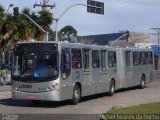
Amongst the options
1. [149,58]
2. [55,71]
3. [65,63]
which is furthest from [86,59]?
[149,58]

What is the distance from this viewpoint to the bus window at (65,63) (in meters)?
20.4

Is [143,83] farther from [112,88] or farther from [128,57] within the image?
[112,88]

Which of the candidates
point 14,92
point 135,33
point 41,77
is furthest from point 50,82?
point 135,33

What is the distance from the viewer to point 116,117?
13.5 m

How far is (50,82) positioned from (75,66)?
2.07 meters

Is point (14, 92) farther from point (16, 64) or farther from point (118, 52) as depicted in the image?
point (118, 52)

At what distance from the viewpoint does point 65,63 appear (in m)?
20.6

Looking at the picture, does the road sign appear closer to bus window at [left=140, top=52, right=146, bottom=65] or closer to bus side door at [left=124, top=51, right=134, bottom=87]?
bus window at [left=140, top=52, right=146, bottom=65]

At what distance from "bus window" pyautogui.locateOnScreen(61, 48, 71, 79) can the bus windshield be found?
395mm

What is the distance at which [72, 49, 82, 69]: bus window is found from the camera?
70.6ft

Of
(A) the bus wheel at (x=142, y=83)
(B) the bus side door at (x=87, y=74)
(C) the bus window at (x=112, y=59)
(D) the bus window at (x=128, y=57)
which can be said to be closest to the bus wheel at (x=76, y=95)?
(B) the bus side door at (x=87, y=74)

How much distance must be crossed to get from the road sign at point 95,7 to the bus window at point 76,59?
→ 17922 millimetres

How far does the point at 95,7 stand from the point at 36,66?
2045 centimetres

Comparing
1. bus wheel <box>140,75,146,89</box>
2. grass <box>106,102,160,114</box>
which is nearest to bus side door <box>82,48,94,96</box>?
grass <box>106,102,160,114</box>
